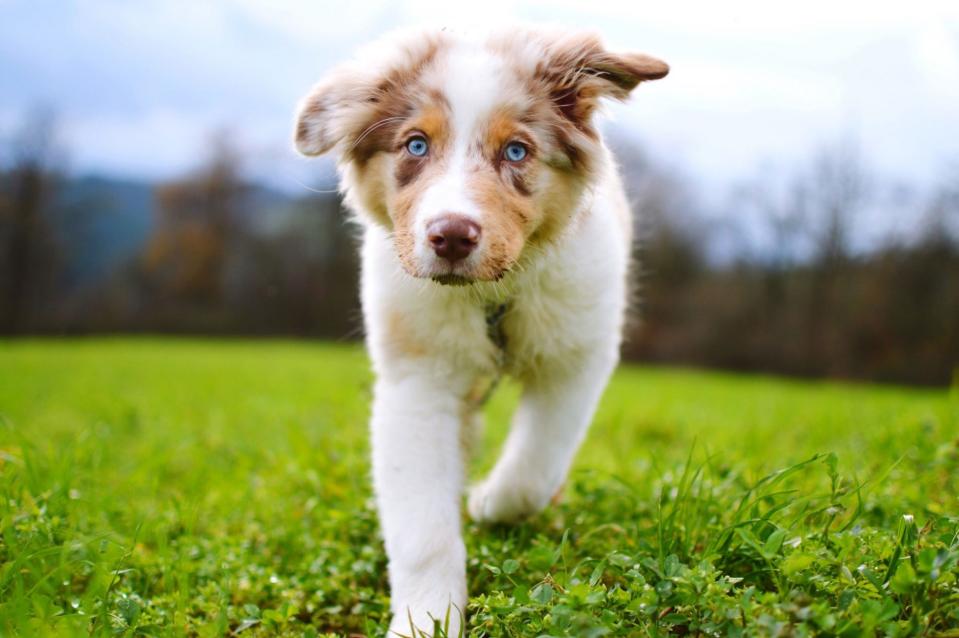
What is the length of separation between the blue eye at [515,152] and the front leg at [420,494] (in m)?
0.88

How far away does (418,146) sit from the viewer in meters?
3.05

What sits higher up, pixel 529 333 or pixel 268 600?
pixel 529 333

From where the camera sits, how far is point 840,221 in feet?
89.7

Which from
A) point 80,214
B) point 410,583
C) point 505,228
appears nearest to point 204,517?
point 410,583

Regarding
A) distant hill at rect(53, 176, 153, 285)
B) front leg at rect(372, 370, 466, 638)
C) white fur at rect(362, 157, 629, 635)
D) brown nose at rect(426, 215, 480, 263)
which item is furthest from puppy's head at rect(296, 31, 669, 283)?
distant hill at rect(53, 176, 153, 285)

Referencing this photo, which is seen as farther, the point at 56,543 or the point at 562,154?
the point at 562,154

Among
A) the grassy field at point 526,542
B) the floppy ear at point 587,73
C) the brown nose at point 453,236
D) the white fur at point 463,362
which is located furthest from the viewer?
the floppy ear at point 587,73

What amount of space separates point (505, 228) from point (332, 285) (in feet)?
100

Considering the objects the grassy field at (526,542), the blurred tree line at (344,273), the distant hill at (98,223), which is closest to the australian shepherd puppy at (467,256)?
the grassy field at (526,542)

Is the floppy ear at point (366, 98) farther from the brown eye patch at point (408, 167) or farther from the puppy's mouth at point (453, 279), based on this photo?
the puppy's mouth at point (453, 279)

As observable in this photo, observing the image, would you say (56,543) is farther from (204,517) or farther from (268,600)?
(204,517)

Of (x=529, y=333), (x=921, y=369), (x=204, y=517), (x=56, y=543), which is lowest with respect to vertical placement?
(x=921, y=369)

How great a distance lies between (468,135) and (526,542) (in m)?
1.60

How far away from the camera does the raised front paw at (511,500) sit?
346 centimetres
